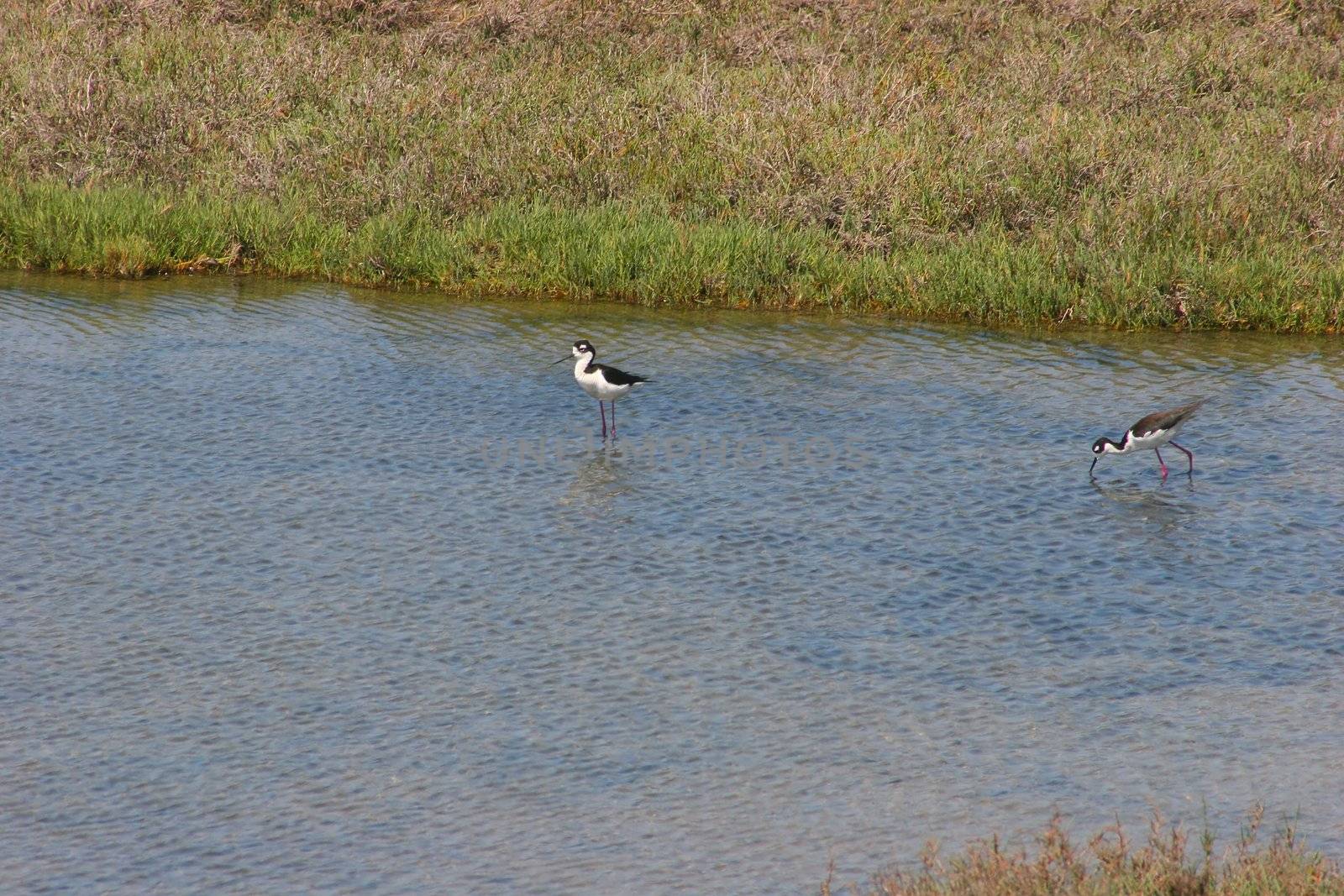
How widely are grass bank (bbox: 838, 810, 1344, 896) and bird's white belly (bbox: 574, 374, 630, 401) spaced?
746 centimetres

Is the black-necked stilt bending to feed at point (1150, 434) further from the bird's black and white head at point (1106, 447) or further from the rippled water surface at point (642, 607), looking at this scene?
the rippled water surface at point (642, 607)

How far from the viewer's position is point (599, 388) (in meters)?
13.1

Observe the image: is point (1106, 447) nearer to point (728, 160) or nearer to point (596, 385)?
point (596, 385)

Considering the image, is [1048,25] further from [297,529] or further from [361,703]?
[361,703]

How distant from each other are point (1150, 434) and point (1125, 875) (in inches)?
259

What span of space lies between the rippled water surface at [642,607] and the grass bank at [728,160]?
149cm

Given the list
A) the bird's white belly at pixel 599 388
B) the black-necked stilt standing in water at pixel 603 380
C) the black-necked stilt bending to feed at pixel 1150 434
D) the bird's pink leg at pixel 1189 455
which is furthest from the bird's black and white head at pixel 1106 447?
the bird's white belly at pixel 599 388

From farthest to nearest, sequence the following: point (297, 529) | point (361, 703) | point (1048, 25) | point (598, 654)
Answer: point (1048, 25), point (297, 529), point (598, 654), point (361, 703)

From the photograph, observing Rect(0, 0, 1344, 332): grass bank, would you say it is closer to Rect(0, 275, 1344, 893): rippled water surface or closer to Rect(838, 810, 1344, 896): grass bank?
Rect(0, 275, 1344, 893): rippled water surface

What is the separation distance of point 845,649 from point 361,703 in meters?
2.61

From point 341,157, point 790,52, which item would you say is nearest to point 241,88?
point 341,157

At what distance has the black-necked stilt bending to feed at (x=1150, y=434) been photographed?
11.7 metres

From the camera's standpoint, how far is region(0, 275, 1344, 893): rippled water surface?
6.81m

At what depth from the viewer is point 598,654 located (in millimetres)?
8617
